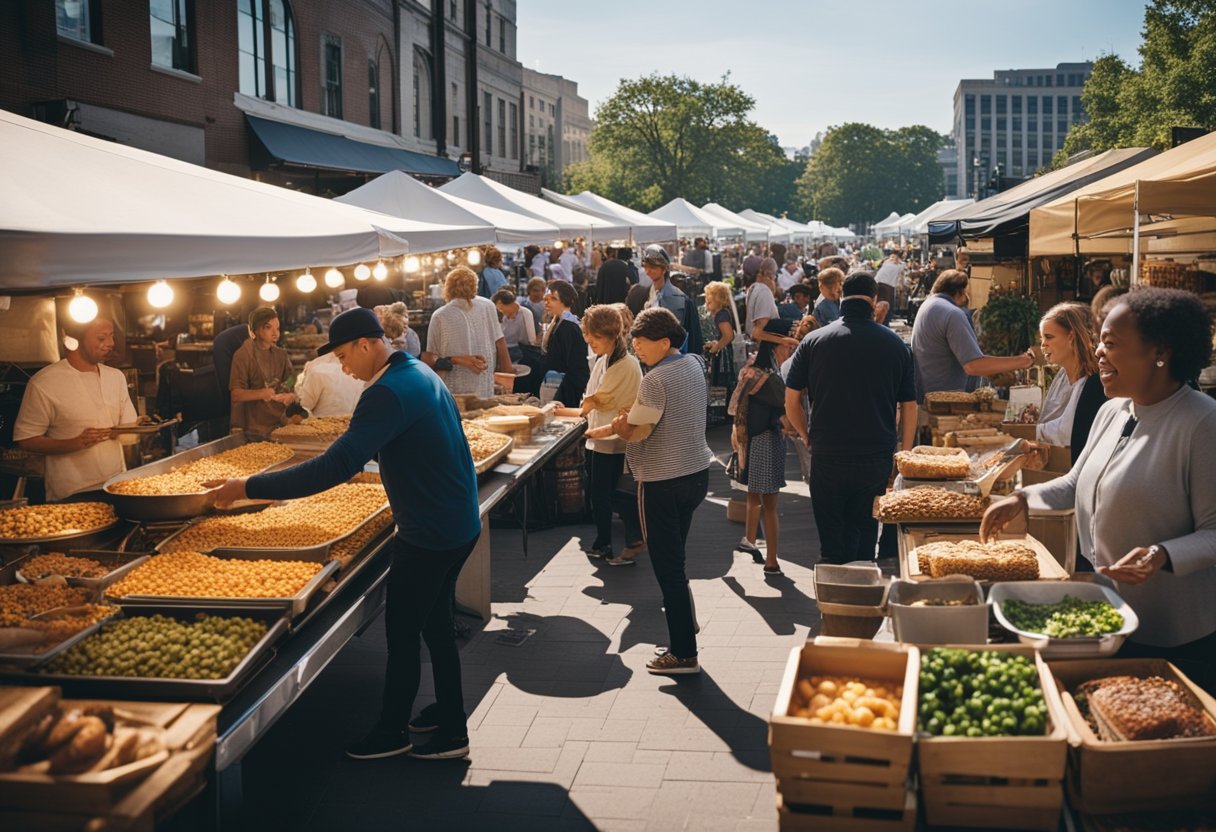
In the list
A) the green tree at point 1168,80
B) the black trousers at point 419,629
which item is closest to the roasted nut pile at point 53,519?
the black trousers at point 419,629

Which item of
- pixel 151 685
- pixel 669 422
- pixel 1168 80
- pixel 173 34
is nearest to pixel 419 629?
pixel 151 685

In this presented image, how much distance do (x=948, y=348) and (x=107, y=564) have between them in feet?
21.0

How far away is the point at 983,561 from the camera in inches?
188

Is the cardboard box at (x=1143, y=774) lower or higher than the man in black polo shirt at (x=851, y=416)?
lower

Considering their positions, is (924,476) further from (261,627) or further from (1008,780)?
(261,627)

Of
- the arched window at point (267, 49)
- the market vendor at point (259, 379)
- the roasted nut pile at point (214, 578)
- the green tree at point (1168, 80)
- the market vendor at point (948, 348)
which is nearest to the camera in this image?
the roasted nut pile at point (214, 578)

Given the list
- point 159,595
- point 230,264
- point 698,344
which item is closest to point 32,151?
point 230,264

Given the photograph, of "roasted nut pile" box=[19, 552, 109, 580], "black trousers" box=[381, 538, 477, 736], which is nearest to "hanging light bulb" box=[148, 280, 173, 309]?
"roasted nut pile" box=[19, 552, 109, 580]

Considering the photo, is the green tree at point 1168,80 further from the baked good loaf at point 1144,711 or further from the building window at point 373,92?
the baked good loaf at point 1144,711

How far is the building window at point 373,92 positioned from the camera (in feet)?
104

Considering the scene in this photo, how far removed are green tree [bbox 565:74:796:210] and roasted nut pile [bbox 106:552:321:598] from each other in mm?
65315

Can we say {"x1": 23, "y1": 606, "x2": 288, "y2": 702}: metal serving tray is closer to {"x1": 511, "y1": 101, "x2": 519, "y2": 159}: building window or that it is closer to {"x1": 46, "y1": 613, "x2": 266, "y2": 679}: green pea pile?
{"x1": 46, "y1": 613, "x2": 266, "y2": 679}: green pea pile

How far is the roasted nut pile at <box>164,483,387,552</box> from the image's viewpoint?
568 centimetres

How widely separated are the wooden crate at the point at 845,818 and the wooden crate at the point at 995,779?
10cm
